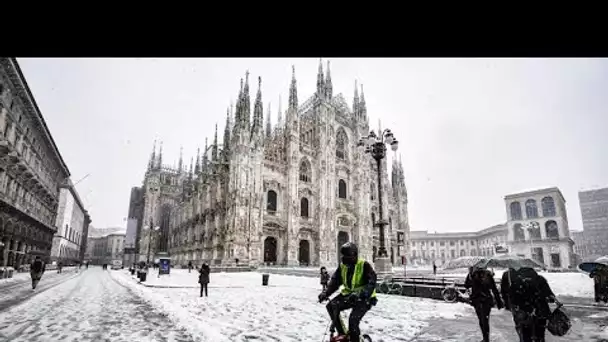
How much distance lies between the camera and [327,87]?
43281 millimetres

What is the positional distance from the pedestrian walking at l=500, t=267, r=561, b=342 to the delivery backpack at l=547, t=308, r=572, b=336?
0.23 feet

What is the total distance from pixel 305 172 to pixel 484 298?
114 feet

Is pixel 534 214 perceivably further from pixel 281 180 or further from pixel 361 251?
pixel 281 180

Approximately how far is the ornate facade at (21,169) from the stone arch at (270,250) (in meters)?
20.7

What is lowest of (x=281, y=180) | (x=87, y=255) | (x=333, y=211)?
(x=87, y=255)

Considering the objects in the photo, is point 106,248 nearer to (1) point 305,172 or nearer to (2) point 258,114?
(1) point 305,172

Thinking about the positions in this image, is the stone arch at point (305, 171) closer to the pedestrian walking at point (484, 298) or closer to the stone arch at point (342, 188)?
the stone arch at point (342, 188)

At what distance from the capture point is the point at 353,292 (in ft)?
13.1

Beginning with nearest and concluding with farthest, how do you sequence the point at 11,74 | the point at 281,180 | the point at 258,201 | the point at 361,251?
1. the point at 11,74
2. the point at 258,201
3. the point at 281,180
4. the point at 361,251

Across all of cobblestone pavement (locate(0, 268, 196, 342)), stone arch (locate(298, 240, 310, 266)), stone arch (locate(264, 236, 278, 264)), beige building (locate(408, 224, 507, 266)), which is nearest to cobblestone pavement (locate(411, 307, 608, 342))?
cobblestone pavement (locate(0, 268, 196, 342))

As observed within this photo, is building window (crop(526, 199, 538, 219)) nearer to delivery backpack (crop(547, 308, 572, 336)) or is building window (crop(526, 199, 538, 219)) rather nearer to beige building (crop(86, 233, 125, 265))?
delivery backpack (crop(547, 308, 572, 336))
